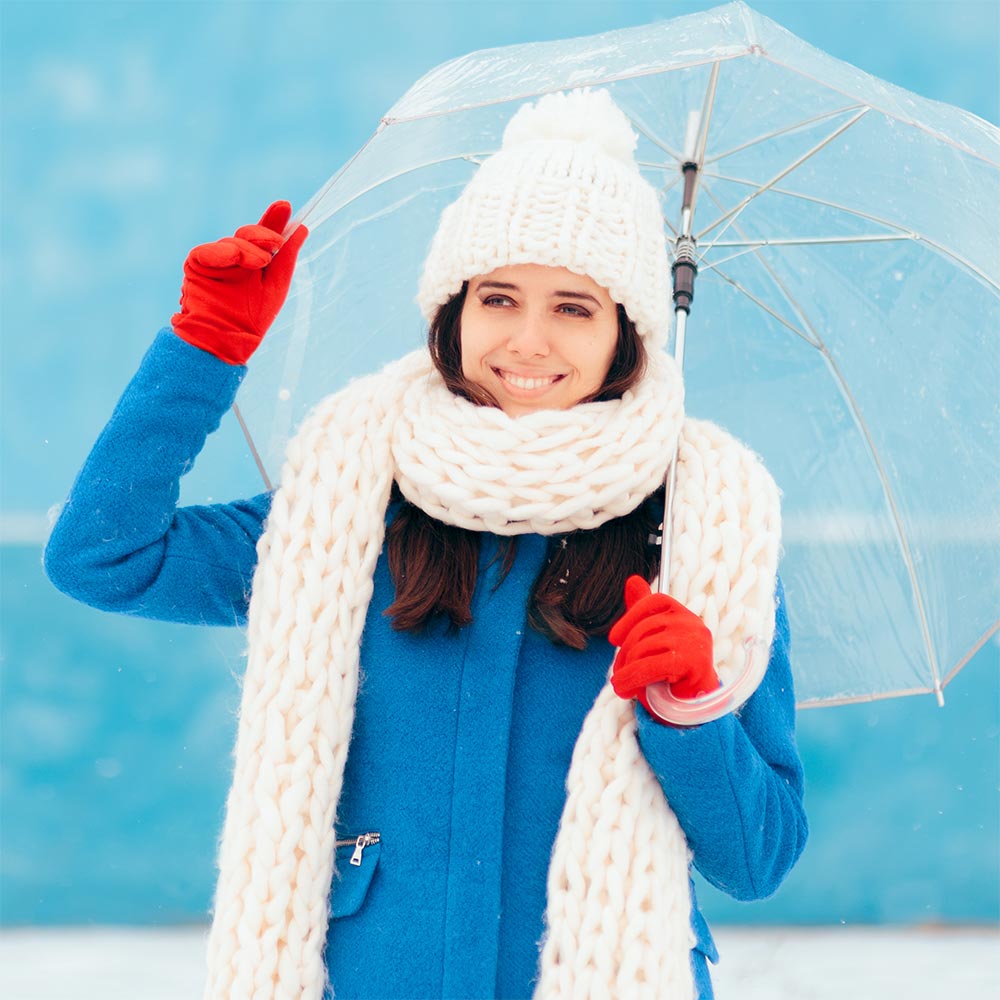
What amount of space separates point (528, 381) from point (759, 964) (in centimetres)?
197

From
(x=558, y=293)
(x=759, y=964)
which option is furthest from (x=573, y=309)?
(x=759, y=964)

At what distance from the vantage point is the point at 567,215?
50.9 inches

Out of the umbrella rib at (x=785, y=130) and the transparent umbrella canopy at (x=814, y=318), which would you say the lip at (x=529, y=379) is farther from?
the umbrella rib at (x=785, y=130)

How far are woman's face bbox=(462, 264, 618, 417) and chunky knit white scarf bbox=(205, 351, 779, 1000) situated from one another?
33 mm

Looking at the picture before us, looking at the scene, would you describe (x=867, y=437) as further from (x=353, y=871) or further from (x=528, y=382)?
(x=353, y=871)

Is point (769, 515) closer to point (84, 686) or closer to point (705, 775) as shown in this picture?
point (705, 775)

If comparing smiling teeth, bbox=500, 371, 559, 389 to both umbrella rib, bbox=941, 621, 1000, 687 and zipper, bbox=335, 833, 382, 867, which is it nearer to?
zipper, bbox=335, 833, 382, 867

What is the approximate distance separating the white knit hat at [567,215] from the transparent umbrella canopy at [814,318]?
91 mm

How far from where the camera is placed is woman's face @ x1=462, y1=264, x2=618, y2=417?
1302 mm

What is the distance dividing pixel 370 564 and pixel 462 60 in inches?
23.1

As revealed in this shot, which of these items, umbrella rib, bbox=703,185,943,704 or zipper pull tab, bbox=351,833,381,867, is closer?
zipper pull tab, bbox=351,833,381,867

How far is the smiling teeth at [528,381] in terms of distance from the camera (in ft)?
4.32

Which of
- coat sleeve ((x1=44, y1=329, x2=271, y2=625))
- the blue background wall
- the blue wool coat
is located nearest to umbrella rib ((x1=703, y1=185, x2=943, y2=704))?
the blue wool coat

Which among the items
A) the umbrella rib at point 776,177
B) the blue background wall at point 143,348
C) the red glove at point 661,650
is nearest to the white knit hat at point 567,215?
the umbrella rib at point 776,177
